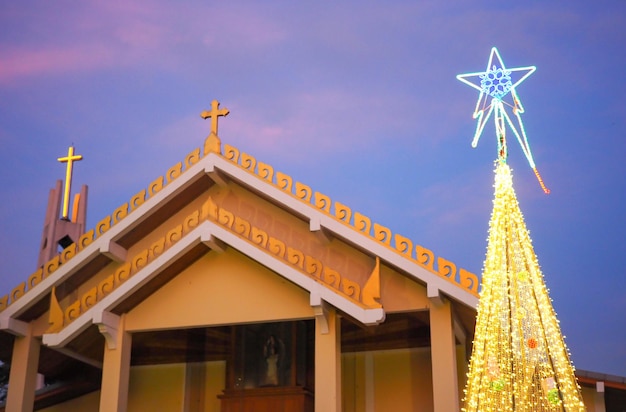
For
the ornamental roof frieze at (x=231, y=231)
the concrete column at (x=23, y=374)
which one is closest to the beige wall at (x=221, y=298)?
the ornamental roof frieze at (x=231, y=231)

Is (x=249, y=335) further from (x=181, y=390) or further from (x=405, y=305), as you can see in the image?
(x=405, y=305)

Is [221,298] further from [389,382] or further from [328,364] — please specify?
[389,382]

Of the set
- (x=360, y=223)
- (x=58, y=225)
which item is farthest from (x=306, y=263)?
(x=58, y=225)

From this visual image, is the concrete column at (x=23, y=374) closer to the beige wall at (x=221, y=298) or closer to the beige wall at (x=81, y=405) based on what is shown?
the beige wall at (x=221, y=298)

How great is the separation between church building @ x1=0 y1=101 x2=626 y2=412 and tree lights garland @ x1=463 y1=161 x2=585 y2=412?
3.35 ft

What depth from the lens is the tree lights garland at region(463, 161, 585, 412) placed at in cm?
1285

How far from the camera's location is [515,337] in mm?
13039

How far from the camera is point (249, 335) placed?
680 inches

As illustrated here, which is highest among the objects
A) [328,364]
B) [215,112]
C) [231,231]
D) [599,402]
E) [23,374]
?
[215,112]

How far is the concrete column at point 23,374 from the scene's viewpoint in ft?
52.4

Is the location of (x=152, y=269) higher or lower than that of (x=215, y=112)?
lower

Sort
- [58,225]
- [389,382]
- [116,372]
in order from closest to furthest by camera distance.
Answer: [116,372]
[389,382]
[58,225]

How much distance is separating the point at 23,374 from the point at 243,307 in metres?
4.01

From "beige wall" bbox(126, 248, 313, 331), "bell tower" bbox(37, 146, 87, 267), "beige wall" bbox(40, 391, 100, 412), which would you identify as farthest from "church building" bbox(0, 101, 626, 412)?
"bell tower" bbox(37, 146, 87, 267)
